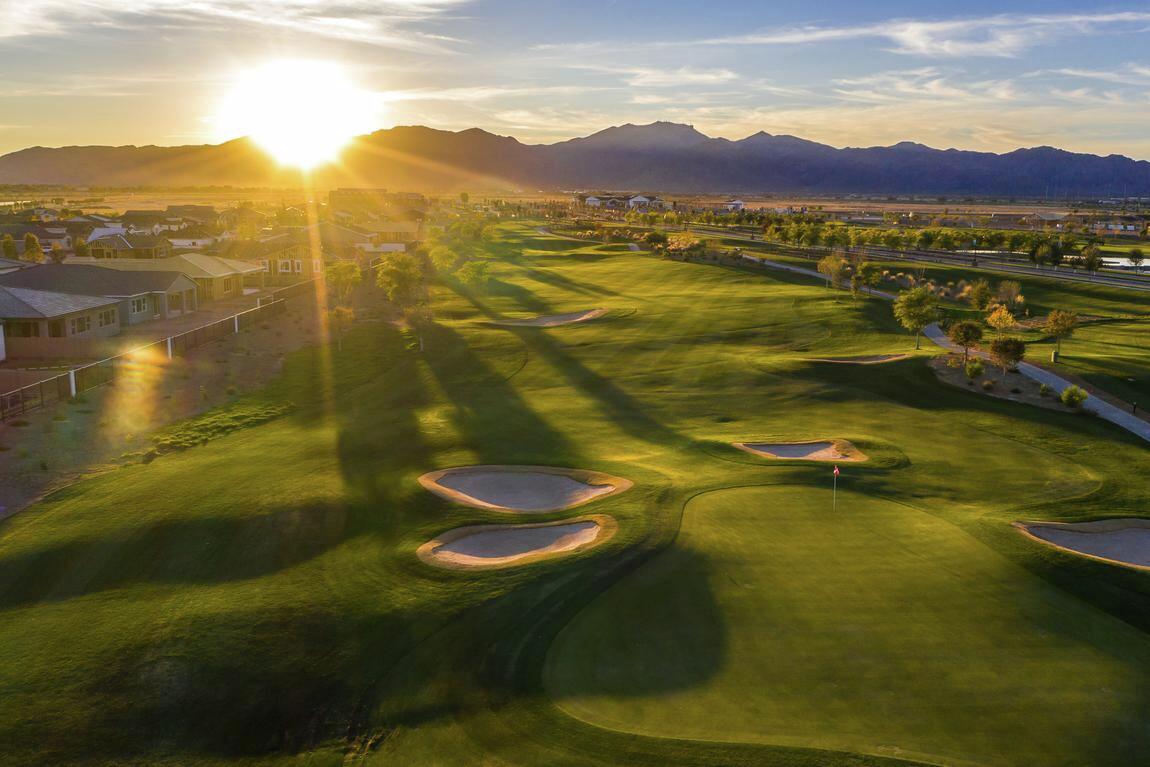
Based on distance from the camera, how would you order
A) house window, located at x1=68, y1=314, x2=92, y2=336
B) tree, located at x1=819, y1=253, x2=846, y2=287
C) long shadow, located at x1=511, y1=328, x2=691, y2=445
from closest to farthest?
long shadow, located at x1=511, y1=328, x2=691, y2=445 < house window, located at x1=68, y1=314, x2=92, y2=336 < tree, located at x1=819, y1=253, x2=846, y2=287

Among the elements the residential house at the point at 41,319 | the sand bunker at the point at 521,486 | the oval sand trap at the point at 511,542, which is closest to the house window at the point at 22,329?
the residential house at the point at 41,319

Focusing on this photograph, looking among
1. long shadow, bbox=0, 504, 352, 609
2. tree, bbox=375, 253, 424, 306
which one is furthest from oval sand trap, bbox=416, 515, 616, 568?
tree, bbox=375, 253, 424, 306

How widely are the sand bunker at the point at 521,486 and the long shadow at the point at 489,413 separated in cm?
162

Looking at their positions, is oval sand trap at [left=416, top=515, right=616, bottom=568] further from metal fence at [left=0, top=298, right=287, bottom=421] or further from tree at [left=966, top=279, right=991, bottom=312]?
tree at [left=966, top=279, right=991, bottom=312]

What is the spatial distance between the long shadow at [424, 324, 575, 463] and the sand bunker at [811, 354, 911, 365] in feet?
62.2

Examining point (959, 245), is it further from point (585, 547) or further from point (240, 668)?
point (240, 668)

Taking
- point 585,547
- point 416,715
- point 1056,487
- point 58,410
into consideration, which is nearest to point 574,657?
point 416,715

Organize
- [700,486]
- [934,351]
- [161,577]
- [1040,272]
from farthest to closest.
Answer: [1040,272] → [934,351] → [700,486] → [161,577]

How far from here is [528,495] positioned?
27.4m

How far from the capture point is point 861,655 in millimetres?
15992

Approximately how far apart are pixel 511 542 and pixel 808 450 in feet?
46.9

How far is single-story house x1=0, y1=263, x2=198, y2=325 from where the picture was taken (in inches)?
2379

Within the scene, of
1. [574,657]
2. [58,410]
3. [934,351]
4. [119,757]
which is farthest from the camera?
[934,351]

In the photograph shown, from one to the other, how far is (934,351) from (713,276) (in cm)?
4062
